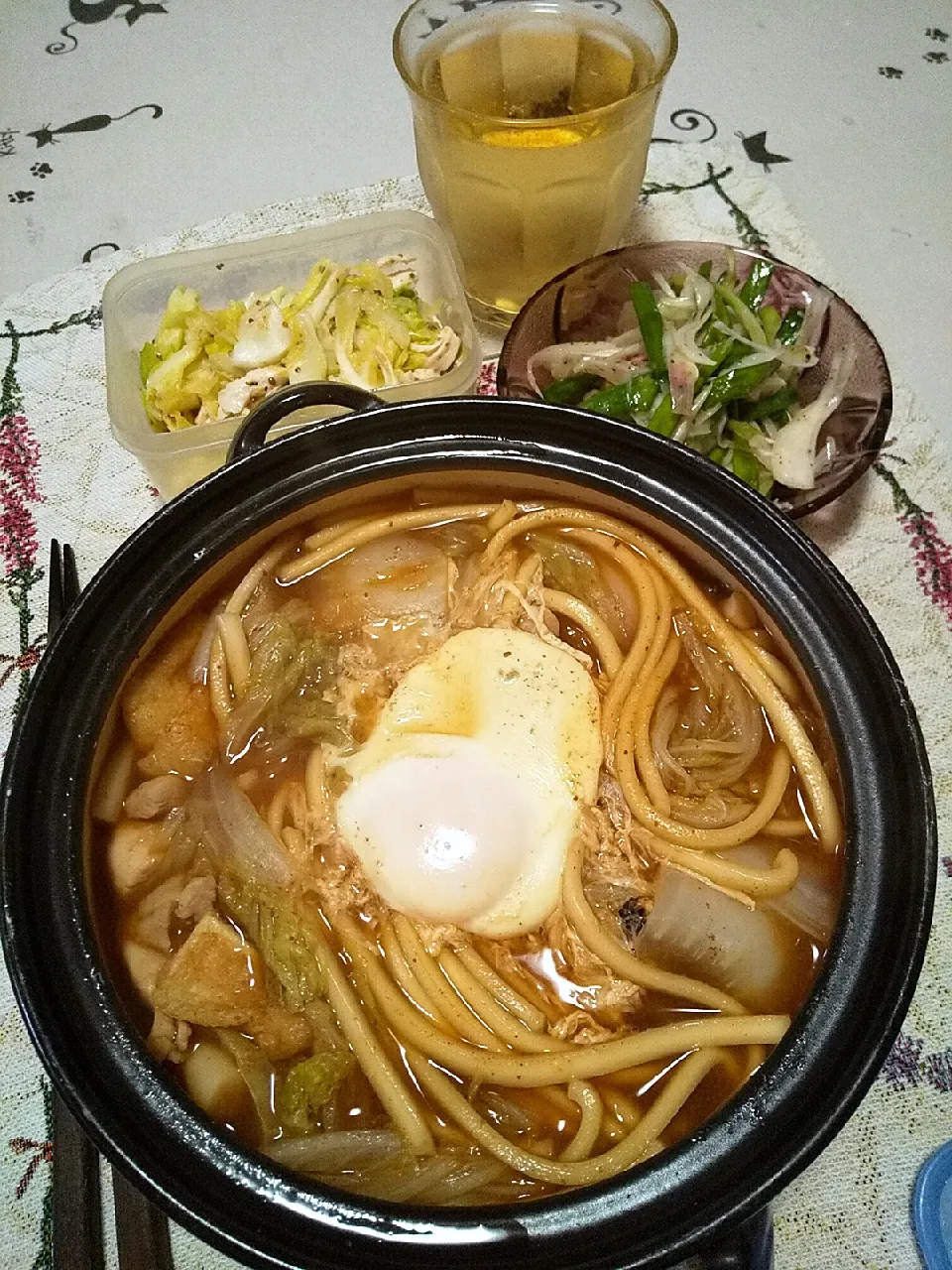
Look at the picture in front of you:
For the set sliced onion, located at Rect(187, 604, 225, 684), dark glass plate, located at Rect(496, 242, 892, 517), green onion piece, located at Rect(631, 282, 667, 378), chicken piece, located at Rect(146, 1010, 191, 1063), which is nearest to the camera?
chicken piece, located at Rect(146, 1010, 191, 1063)

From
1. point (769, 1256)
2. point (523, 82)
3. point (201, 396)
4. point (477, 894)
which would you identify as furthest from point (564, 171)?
point (769, 1256)

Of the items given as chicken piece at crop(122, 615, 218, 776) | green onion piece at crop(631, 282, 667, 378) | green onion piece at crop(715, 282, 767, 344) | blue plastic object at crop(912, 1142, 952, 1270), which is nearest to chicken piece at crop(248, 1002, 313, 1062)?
chicken piece at crop(122, 615, 218, 776)

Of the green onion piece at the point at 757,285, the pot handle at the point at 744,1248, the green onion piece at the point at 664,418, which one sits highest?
the green onion piece at the point at 757,285

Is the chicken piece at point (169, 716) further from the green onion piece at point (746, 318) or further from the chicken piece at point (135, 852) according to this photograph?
the green onion piece at point (746, 318)

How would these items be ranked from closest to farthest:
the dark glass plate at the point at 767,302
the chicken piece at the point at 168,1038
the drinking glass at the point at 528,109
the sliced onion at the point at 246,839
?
the chicken piece at the point at 168,1038, the sliced onion at the point at 246,839, the dark glass plate at the point at 767,302, the drinking glass at the point at 528,109

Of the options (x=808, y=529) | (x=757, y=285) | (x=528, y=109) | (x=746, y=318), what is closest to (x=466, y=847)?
(x=808, y=529)

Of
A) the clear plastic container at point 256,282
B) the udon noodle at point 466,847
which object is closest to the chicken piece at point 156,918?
the udon noodle at point 466,847

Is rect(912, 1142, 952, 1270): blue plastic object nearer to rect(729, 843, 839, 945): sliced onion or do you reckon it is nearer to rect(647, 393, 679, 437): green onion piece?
rect(729, 843, 839, 945): sliced onion

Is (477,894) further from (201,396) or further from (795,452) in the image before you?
(201,396)
